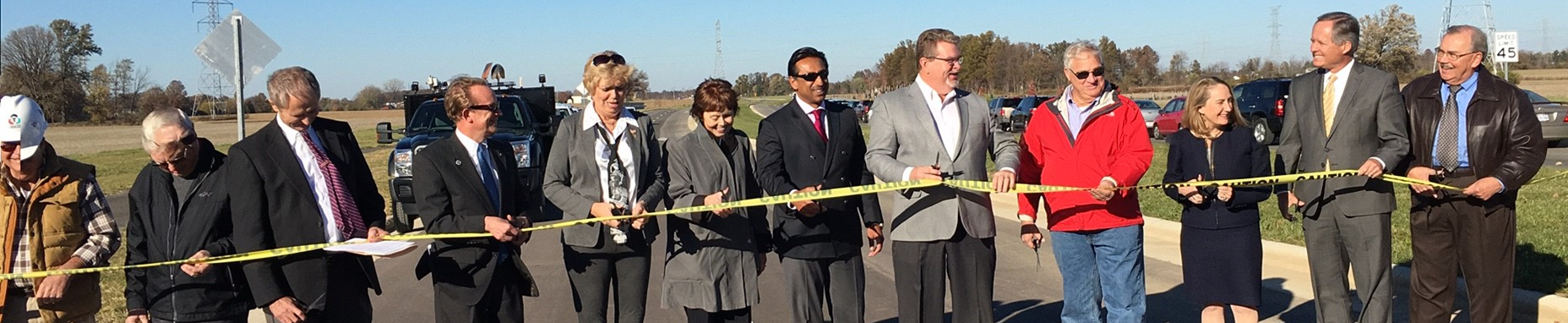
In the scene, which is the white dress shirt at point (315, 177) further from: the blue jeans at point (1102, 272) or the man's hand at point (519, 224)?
the blue jeans at point (1102, 272)

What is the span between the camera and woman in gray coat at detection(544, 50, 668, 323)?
5570 millimetres

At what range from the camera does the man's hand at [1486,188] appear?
5648mm

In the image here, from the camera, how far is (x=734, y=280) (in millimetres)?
5816

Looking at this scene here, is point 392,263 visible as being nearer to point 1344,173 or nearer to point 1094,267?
point 1094,267

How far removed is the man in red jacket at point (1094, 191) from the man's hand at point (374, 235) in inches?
116

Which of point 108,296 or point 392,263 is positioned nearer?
point 108,296

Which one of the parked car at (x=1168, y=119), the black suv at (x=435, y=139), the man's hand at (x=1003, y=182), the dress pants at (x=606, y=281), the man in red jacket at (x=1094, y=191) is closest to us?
the man's hand at (x=1003, y=182)

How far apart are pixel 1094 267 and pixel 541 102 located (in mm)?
18305

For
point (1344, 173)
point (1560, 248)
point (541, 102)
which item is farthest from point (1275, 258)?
point (541, 102)

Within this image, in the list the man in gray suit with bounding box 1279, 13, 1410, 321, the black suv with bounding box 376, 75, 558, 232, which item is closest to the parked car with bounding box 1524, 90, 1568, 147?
the black suv with bounding box 376, 75, 558, 232

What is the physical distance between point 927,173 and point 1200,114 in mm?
1534

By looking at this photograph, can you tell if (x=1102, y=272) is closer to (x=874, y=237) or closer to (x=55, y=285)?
(x=874, y=237)

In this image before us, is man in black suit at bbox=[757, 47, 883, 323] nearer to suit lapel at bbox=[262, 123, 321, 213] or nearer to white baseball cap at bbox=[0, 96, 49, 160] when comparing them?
suit lapel at bbox=[262, 123, 321, 213]

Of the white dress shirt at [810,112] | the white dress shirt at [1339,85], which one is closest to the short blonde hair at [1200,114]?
the white dress shirt at [1339,85]
